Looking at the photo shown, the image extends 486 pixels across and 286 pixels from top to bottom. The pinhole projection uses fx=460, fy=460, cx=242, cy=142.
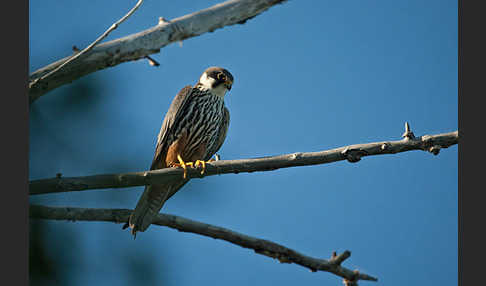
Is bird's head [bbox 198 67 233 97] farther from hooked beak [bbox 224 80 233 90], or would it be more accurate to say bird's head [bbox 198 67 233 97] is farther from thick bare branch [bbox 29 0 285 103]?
thick bare branch [bbox 29 0 285 103]

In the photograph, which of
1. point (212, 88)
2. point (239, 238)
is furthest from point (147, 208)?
point (212, 88)

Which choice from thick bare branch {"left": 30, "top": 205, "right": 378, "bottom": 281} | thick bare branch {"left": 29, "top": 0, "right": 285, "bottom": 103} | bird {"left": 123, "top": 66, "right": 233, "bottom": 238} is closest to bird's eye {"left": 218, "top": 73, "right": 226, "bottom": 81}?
bird {"left": 123, "top": 66, "right": 233, "bottom": 238}

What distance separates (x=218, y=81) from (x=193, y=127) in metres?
0.50

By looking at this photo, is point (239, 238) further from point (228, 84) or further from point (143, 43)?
point (143, 43)

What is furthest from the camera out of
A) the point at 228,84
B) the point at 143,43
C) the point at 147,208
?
the point at 228,84

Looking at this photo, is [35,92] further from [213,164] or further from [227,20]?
[213,164]

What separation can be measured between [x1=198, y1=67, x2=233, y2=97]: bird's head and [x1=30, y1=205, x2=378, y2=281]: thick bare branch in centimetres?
121

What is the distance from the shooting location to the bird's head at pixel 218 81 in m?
3.89

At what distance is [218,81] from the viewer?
3.90 meters

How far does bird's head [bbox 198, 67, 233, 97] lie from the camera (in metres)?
3.89

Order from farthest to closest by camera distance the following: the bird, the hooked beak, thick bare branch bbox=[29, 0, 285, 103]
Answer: the hooked beak → the bird → thick bare branch bbox=[29, 0, 285, 103]

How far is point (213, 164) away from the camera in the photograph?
2871mm

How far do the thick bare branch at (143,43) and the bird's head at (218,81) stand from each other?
2.03m

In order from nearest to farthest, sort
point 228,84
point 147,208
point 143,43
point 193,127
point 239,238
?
point 143,43, point 239,238, point 147,208, point 193,127, point 228,84
